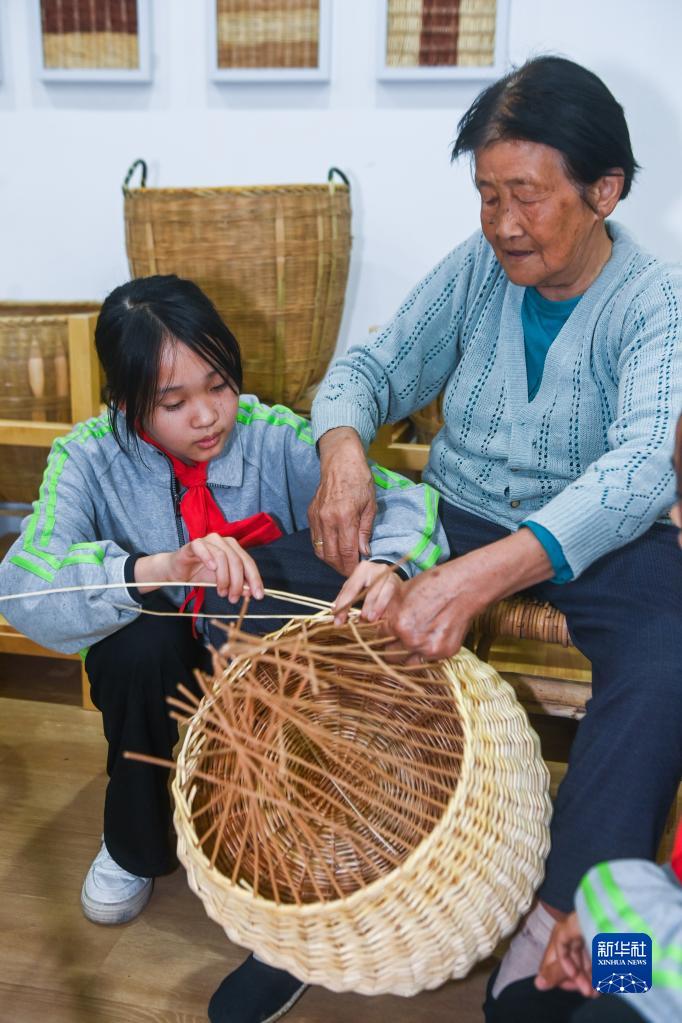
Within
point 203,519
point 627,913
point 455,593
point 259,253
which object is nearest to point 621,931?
point 627,913

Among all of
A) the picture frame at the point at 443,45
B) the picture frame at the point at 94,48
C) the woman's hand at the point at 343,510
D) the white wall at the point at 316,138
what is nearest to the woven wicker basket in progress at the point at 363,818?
the woman's hand at the point at 343,510

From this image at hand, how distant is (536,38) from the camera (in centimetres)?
209

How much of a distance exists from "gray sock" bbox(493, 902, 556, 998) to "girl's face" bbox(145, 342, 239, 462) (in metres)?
0.82

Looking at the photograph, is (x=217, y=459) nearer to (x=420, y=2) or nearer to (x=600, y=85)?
(x=600, y=85)

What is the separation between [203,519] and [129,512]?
14cm

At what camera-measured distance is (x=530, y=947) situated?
3.65 ft

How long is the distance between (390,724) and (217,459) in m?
0.57

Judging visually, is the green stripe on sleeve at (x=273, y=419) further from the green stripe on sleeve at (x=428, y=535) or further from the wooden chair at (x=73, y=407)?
the wooden chair at (x=73, y=407)

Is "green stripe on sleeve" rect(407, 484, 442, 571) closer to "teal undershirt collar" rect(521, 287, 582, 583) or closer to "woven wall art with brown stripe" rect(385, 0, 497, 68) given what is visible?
"teal undershirt collar" rect(521, 287, 582, 583)

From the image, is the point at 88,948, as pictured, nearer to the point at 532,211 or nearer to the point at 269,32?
the point at 532,211

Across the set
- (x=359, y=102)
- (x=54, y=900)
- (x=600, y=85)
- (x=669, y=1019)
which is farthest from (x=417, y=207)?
(x=669, y=1019)

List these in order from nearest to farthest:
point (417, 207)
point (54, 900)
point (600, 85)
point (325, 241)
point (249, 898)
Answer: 1. point (249, 898)
2. point (600, 85)
3. point (54, 900)
4. point (325, 241)
5. point (417, 207)

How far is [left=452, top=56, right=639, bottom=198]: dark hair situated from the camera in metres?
1.30

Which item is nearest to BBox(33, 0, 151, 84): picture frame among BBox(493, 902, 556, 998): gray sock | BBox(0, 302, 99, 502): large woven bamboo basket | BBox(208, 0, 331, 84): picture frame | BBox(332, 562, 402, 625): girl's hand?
BBox(208, 0, 331, 84): picture frame
